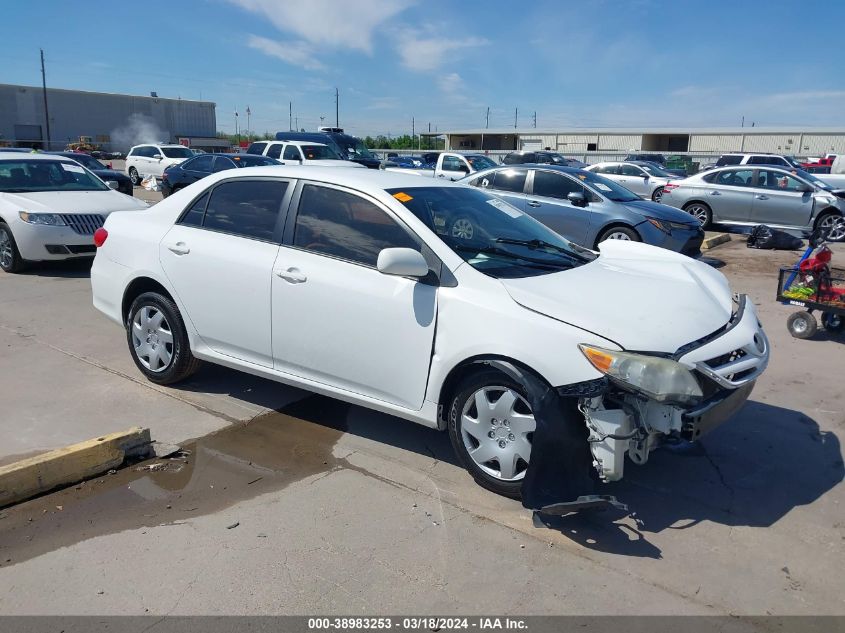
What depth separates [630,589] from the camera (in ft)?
9.90

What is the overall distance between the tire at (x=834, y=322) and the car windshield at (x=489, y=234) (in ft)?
12.7

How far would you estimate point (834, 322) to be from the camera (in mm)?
7156

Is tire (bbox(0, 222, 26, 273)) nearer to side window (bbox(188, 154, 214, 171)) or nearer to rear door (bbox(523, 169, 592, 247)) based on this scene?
rear door (bbox(523, 169, 592, 247))

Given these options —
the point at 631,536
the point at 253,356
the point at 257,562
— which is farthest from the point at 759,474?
the point at 253,356

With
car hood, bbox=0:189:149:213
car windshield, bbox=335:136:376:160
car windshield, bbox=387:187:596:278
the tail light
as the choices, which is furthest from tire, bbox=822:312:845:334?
car windshield, bbox=335:136:376:160

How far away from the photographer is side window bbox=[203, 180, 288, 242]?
4664 mm

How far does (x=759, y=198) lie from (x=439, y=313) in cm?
1321

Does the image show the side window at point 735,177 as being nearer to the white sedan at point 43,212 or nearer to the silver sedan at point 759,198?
the silver sedan at point 759,198

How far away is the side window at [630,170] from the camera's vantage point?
784 inches

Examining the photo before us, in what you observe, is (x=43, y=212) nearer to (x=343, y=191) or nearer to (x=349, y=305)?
(x=343, y=191)

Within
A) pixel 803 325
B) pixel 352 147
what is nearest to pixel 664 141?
pixel 352 147

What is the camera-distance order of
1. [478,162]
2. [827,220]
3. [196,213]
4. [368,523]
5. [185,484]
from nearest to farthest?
[368,523]
[185,484]
[196,213]
[827,220]
[478,162]

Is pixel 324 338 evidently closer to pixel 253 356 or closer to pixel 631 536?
pixel 253 356

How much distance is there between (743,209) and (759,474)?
1219 cm
